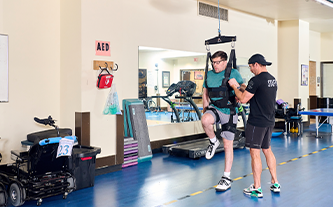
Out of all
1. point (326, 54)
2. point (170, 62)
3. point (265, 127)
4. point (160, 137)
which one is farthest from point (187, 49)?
point (326, 54)

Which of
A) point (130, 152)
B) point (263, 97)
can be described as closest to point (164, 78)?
point (130, 152)

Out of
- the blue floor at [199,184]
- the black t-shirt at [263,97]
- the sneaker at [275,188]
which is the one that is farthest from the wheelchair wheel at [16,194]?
the sneaker at [275,188]

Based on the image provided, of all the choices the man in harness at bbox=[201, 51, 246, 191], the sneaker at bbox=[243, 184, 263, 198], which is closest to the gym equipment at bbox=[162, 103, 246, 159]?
the man in harness at bbox=[201, 51, 246, 191]

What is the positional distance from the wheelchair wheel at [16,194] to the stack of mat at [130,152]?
2050 mm

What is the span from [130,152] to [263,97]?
2.74 metres

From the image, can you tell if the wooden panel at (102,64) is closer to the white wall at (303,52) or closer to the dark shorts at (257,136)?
the dark shorts at (257,136)

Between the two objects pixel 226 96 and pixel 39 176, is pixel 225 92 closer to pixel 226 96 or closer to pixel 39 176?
pixel 226 96

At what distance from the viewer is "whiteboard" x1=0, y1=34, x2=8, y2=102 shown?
4.60 m

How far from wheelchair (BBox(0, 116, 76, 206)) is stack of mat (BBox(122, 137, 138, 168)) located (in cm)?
160

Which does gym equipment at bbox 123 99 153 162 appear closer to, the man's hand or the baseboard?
the baseboard

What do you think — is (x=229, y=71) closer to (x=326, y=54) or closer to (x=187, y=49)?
(x=187, y=49)

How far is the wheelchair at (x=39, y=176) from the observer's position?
11.7 feet

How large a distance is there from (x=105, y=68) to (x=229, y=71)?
7.13 feet

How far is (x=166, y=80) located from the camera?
730 cm
